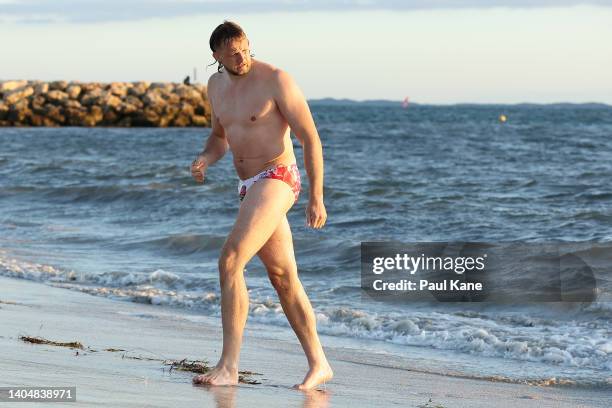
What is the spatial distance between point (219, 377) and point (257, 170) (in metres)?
1.00

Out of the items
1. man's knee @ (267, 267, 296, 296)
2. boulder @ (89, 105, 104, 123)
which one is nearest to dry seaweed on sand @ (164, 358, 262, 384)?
man's knee @ (267, 267, 296, 296)

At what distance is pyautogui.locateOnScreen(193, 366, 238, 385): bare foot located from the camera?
201 inches

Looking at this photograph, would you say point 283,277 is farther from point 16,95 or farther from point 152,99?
point 16,95

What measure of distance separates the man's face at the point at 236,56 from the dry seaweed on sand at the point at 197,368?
154cm

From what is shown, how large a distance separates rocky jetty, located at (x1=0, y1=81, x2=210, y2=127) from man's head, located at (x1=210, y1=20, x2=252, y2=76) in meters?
53.0

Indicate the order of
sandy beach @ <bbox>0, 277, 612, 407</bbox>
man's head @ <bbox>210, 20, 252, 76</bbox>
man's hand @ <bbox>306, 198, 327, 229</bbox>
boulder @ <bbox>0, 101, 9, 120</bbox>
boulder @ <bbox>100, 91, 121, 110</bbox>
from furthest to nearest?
1. boulder @ <bbox>100, 91, 121, 110</bbox>
2. boulder @ <bbox>0, 101, 9, 120</bbox>
3. man's hand @ <bbox>306, 198, 327, 229</bbox>
4. man's head @ <bbox>210, 20, 252, 76</bbox>
5. sandy beach @ <bbox>0, 277, 612, 407</bbox>

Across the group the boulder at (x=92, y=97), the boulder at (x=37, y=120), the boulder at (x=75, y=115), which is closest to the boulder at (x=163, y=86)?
the boulder at (x=92, y=97)

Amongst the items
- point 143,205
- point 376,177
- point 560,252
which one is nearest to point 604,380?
point 560,252

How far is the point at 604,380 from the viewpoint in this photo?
6.69 m

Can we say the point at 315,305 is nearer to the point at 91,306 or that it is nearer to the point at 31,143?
the point at 91,306

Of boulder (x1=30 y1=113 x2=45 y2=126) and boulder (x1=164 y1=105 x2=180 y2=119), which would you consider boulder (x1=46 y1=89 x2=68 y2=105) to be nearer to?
boulder (x1=30 y1=113 x2=45 y2=126)

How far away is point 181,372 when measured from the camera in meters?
5.52

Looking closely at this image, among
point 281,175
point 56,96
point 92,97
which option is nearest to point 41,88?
point 56,96

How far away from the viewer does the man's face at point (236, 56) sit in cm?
503
